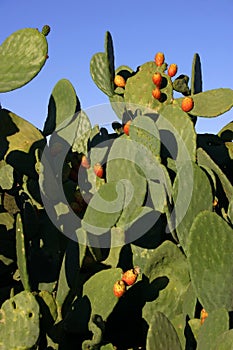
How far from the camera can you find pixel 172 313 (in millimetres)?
1513

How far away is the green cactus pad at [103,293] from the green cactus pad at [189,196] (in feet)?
0.67

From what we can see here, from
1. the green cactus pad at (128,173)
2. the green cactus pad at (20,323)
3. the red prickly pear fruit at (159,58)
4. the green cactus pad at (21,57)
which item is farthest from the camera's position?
the red prickly pear fruit at (159,58)

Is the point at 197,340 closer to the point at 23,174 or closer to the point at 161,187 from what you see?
the point at 161,187

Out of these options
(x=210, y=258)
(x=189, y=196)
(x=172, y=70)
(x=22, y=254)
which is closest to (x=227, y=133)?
(x=172, y=70)

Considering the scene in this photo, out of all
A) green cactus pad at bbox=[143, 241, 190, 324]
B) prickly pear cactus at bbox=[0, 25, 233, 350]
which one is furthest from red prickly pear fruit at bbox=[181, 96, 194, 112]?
Result: green cactus pad at bbox=[143, 241, 190, 324]

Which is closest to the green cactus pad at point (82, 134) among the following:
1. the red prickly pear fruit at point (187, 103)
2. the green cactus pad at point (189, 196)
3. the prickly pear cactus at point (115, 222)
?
the prickly pear cactus at point (115, 222)

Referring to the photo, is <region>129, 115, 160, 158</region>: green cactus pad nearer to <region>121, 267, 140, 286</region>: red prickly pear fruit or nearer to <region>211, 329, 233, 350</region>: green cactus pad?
<region>121, 267, 140, 286</region>: red prickly pear fruit

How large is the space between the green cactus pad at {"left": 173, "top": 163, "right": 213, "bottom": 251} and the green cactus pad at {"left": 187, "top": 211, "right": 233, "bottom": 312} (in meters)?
0.13

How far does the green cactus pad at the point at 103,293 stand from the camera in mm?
1419

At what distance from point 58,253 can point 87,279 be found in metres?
0.12

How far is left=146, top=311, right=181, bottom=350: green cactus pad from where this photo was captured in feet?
3.86

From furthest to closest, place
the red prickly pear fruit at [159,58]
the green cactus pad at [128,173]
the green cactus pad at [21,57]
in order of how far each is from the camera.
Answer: the red prickly pear fruit at [159,58] → the green cactus pad at [21,57] → the green cactus pad at [128,173]

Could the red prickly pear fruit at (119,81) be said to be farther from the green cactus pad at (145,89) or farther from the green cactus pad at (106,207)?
the green cactus pad at (106,207)

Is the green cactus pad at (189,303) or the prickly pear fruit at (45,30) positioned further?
the prickly pear fruit at (45,30)
